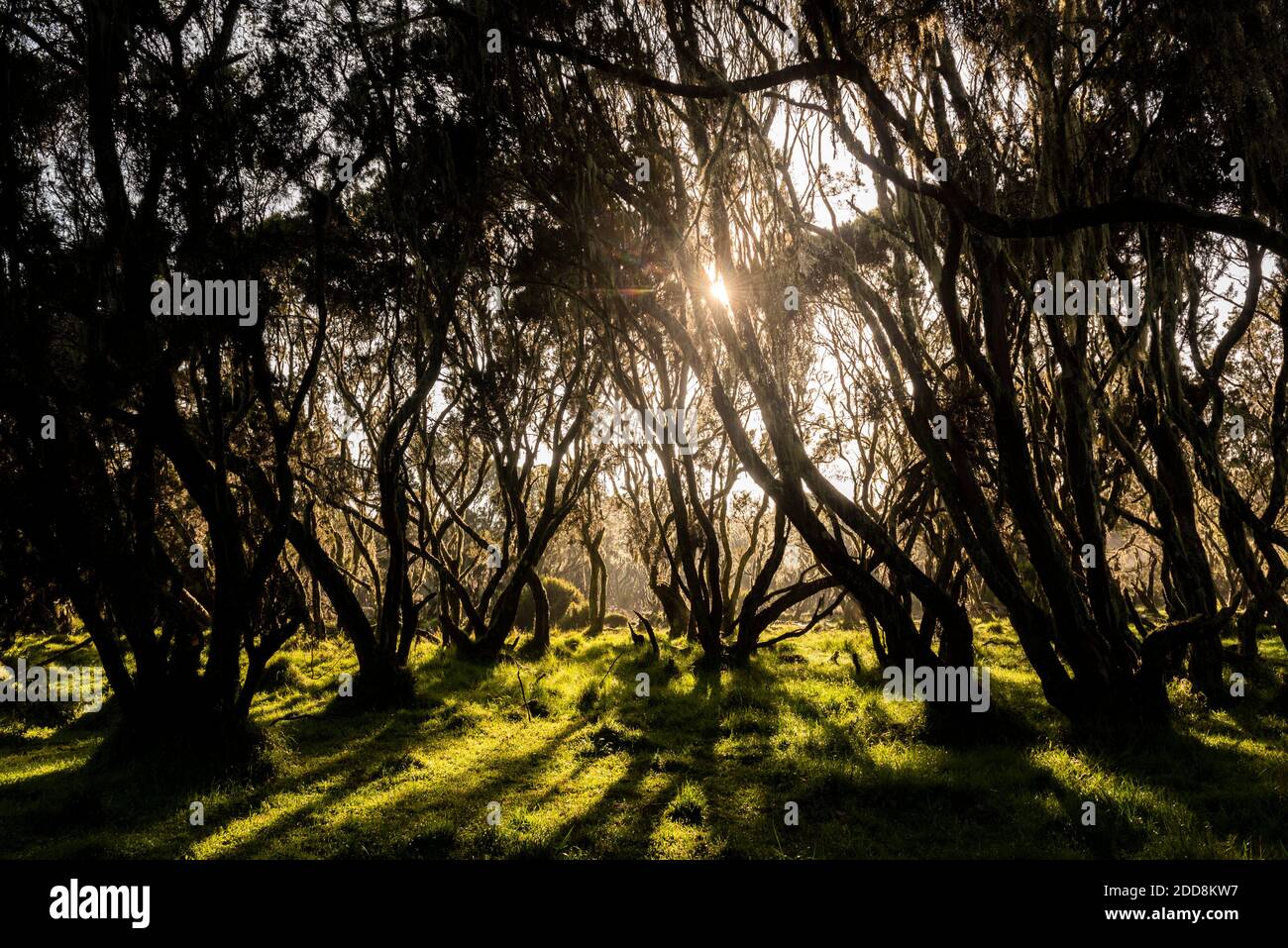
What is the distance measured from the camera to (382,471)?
1180 cm

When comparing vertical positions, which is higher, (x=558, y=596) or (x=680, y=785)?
(x=680, y=785)

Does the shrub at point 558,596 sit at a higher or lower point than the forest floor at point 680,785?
lower

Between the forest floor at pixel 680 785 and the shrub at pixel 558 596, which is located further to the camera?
the shrub at pixel 558 596

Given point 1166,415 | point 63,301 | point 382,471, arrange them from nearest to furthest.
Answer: point 63,301
point 1166,415
point 382,471

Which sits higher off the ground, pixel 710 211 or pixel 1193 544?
pixel 710 211

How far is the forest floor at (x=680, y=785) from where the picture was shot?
224 inches

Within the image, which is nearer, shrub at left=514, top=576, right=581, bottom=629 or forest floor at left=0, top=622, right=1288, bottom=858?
forest floor at left=0, top=622, right=1288, bottom=858

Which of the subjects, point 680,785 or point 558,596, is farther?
point 558,596

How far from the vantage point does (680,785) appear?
7285mm

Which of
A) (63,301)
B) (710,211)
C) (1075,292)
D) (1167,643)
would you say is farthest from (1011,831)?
(63,301)

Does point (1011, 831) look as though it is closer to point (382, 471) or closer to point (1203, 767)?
point (1203, 767)

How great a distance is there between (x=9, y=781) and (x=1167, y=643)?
1322cm

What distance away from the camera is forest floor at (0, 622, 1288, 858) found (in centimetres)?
570

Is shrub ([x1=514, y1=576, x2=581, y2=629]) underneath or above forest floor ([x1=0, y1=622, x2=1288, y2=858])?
underneath
